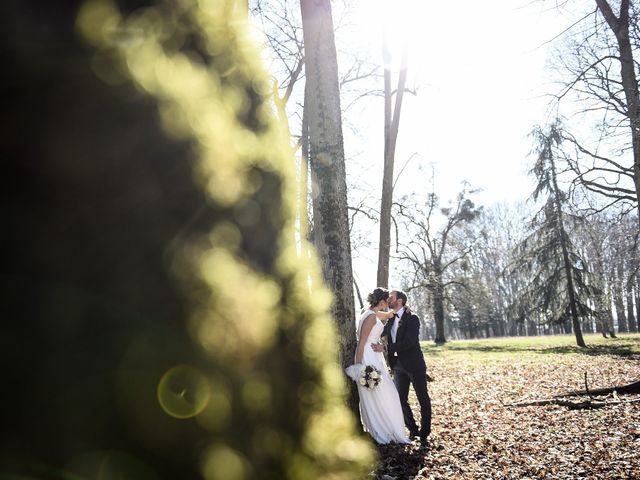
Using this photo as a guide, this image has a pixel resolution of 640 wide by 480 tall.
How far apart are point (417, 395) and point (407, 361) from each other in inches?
20.5

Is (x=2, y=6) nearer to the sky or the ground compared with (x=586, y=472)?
nearer to the sky

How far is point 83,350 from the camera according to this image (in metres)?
1.76

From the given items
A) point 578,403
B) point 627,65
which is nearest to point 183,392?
point 578,403

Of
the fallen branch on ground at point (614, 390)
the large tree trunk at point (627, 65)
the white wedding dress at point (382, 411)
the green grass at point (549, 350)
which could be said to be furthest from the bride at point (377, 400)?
the green grass at point (549, 350)

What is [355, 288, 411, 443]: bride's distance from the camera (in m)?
6.82

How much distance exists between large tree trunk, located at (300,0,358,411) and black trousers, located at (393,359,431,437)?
136cm

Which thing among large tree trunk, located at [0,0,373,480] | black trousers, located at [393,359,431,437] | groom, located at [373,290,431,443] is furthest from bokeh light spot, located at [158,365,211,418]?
black trousers, located at [393,359,431,437]

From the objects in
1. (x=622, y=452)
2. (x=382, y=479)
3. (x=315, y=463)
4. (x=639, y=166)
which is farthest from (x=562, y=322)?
(x=315, y=463)

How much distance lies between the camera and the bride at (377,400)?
6.82m

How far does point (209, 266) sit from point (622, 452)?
5.86 m

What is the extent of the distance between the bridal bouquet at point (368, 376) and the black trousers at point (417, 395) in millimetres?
659

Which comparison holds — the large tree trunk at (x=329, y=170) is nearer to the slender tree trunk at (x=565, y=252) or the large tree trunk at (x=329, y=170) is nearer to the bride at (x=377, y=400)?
the bride at (x=377, y=400)

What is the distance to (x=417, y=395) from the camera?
6.95m

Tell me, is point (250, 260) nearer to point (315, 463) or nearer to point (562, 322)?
point (315, 463)
